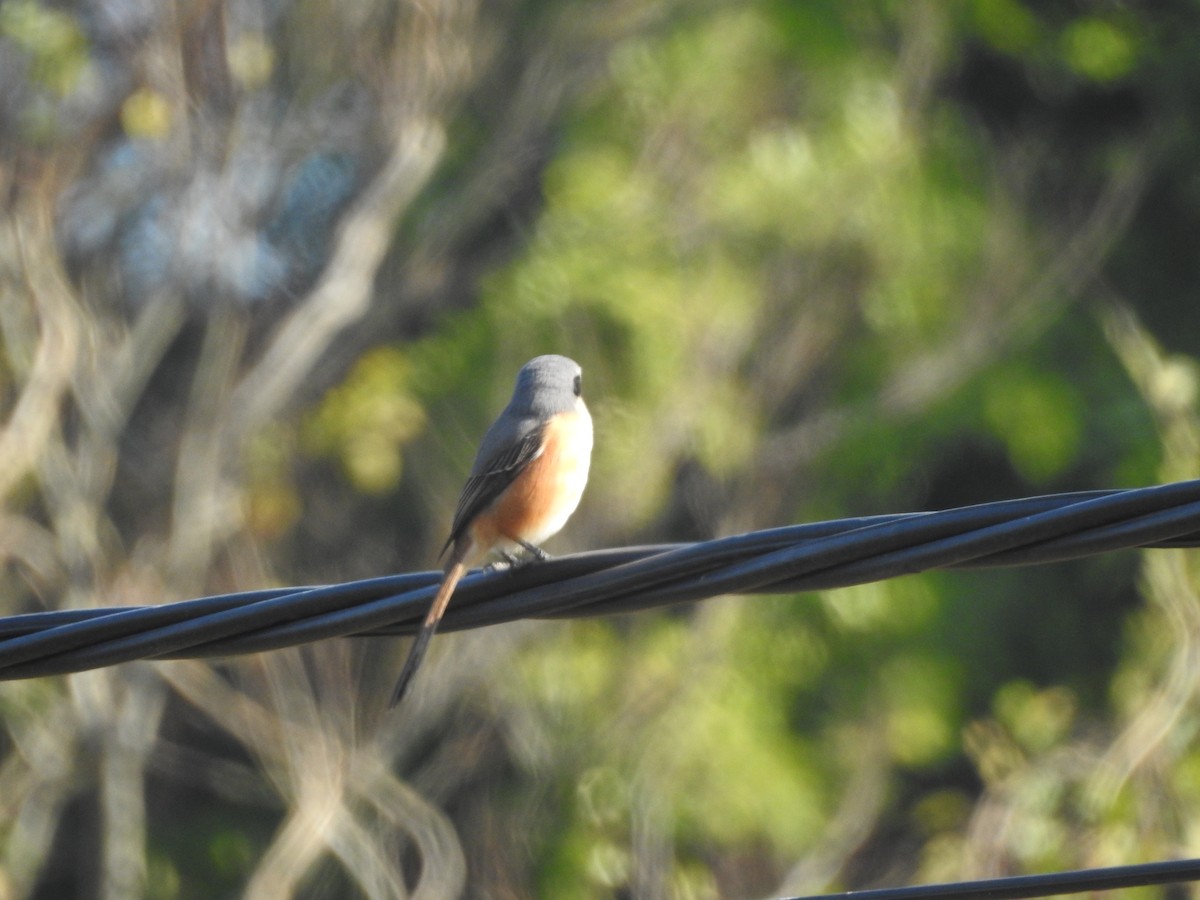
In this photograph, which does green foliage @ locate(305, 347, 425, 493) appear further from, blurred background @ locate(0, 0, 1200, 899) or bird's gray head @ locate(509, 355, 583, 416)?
bird's gray head @ locate(509, 355, 583, 416)

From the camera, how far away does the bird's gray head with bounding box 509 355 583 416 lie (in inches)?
191

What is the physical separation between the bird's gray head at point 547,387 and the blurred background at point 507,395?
14.3 feet

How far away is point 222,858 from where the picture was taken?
12156 millimetres

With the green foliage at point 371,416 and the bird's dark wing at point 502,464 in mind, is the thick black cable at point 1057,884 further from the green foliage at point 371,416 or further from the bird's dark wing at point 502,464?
the green foliage at point 371,416

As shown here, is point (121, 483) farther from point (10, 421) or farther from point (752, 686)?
point (752, 686)

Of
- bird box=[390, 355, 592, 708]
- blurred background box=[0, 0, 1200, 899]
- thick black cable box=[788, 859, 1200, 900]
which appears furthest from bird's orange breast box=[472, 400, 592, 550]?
blurred background box=[0, 0, 1200, 899]

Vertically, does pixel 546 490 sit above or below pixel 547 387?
below

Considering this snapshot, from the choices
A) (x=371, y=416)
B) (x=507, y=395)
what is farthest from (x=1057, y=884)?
(x=371, y=416)

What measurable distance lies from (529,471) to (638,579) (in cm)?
209

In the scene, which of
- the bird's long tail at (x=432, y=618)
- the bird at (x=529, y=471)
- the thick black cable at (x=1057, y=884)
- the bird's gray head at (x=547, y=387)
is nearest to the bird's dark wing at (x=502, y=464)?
the bird at (x=529, y=471)

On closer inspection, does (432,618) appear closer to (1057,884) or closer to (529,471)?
(1057,884)

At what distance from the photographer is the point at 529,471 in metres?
4.75

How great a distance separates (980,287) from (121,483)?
667cm

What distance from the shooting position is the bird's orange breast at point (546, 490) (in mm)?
4688
